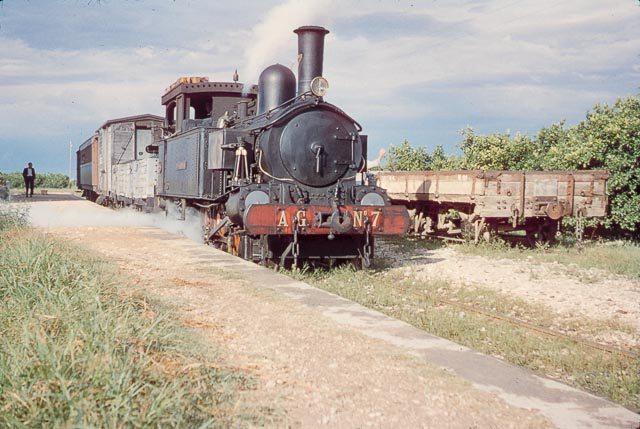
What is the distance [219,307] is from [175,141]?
675 centimetres

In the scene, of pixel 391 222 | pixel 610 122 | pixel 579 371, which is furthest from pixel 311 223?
pixel 610 122

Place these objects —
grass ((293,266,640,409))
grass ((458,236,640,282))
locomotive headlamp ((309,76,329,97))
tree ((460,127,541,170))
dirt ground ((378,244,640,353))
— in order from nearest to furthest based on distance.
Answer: grass ((293,266,640,409)) → dirt ground ((378,244,640,353)) → locomotive headlamp ((309,76,329,97)) → grass ((458,236,640,282)) → tree ((460,127,541,170))

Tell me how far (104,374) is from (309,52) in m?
6.48

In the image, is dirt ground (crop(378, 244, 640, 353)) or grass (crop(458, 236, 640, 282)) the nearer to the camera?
dirt ground (crop(378, 244, 640, 353))

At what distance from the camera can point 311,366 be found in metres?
3.52

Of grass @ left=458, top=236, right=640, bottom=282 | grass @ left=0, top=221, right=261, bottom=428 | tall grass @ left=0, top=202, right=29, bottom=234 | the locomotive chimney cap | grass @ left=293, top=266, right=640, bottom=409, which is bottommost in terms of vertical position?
grass @ left=293, top=266, right=640, bottom=409

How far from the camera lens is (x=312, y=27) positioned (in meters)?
8.30

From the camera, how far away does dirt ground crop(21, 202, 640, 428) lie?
287 centimetres

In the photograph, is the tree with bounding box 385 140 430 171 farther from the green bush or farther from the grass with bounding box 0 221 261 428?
the grass with bounding box 0 221 261 428

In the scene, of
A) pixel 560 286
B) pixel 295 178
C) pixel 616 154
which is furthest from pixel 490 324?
pixel 616 154

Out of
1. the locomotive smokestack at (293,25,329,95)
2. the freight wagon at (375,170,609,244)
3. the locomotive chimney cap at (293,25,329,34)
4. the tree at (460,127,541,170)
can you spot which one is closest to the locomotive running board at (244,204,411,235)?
the locomotive smokestack at (293,25,329,95)

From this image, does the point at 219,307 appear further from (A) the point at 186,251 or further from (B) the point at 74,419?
(A) the point at 186,251

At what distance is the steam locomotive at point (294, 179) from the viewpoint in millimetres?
7621

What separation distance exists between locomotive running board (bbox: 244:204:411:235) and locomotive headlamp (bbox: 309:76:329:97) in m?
1.70
